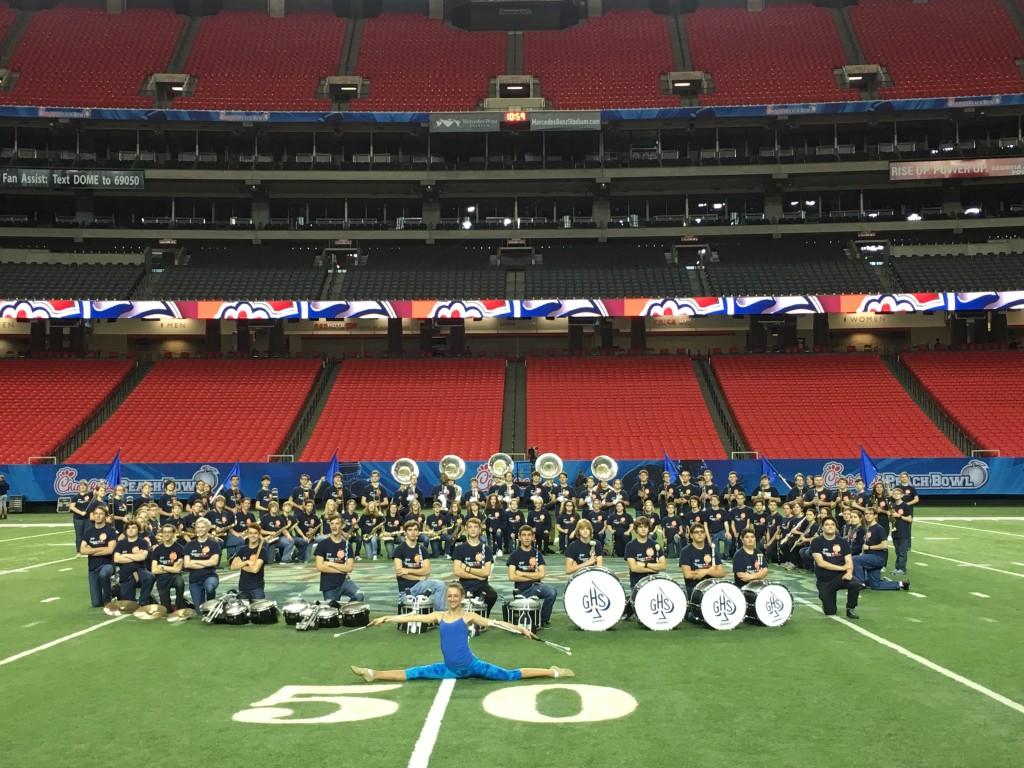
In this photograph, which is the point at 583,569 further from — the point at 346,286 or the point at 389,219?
the point at 389,219

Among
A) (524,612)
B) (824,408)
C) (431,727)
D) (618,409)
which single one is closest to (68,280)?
(618,409)

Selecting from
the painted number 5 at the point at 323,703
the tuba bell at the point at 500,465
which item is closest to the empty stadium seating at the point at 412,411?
the tuba bell at the point at 500,465

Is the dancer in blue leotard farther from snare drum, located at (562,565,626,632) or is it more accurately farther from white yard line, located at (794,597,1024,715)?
white yard line, located at (794,597,1024,715)

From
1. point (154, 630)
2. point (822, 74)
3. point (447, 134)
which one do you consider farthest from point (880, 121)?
point (154, 630)

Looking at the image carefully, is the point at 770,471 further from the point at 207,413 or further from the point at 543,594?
the point at 207,413

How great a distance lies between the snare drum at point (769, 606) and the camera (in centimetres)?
1256

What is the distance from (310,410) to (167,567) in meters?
25.7

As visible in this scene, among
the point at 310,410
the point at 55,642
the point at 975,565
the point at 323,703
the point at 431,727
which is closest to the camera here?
the point at 431,727

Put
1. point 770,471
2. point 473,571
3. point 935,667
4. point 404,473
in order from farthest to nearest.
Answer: point 770,471 < point 404,473 < point 473,571 < point 935,667

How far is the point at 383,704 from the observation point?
29.1ft

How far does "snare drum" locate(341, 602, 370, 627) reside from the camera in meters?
12.7

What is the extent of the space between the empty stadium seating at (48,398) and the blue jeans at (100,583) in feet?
71.9

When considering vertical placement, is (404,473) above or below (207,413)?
below

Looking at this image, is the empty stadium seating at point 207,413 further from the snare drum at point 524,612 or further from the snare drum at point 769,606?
the snare drum at point 769,606
